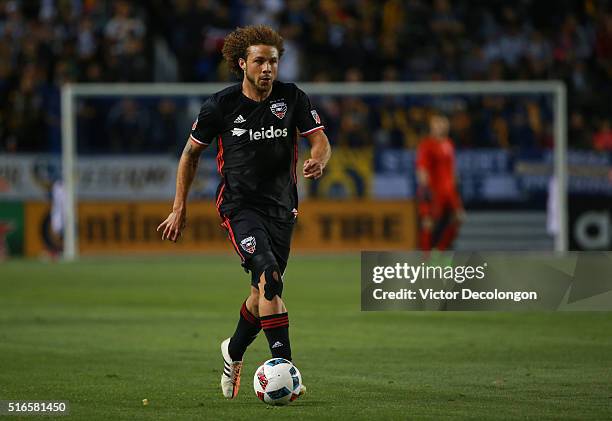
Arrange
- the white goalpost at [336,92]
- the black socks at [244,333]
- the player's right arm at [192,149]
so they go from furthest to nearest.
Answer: the white goalpost at [336,92], the black socks at [244,333], the player's right arm at [192,149]

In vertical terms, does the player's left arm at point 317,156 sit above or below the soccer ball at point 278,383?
above

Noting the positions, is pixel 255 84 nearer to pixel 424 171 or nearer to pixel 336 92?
pixel 424 171

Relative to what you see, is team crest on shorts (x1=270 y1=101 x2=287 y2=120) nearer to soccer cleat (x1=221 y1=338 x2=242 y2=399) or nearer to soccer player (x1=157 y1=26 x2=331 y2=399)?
soccer player (x1=157 y1=26 x2=331 y2=399)

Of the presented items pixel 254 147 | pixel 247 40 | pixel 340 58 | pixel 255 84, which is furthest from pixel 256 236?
pixel 340 58

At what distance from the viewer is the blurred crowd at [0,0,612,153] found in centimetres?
2538

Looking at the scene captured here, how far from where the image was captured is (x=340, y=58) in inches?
1075

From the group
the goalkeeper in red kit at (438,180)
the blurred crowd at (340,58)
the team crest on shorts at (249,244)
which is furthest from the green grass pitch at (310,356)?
the blurred crowd at (340,58)

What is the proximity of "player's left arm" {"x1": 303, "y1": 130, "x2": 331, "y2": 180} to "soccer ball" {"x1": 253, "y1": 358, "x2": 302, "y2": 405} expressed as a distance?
1.15 m

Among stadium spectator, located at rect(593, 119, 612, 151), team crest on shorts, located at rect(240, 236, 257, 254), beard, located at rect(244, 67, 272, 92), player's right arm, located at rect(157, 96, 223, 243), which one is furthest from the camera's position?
stadium spectator, located at rect(593, 119, 612, 151)

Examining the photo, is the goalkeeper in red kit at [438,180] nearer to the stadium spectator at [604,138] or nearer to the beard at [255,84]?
the stadium spectator at [604,138]

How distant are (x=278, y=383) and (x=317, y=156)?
1.42 meters

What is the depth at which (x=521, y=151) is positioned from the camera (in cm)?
2509

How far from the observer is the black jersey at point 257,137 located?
8320 millimetres

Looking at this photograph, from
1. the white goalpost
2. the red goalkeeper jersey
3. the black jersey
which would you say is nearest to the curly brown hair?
the black jersey
